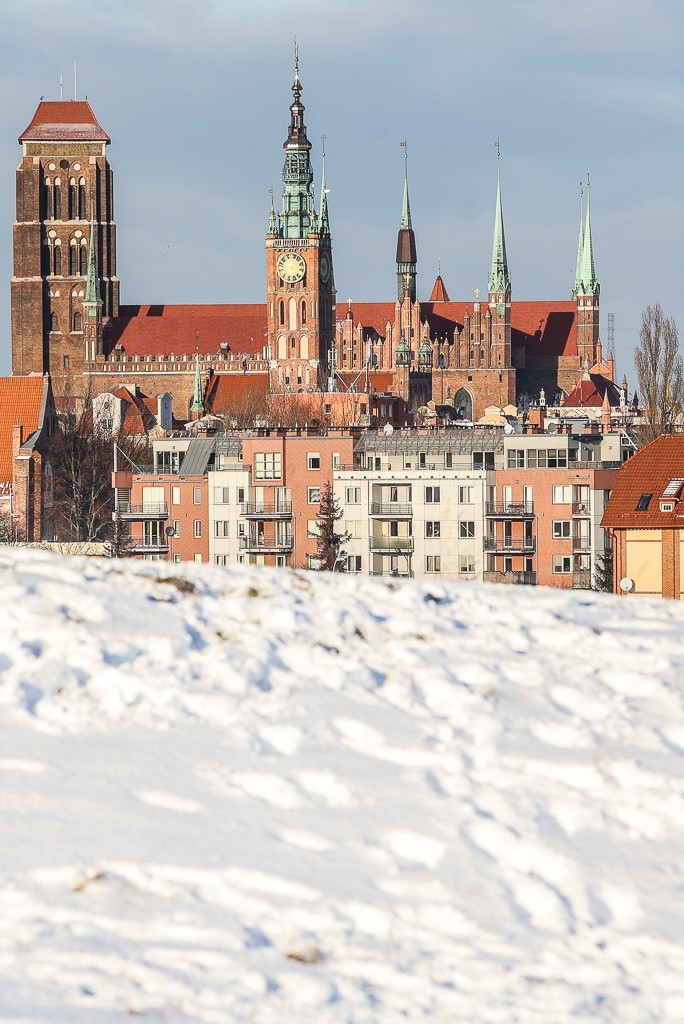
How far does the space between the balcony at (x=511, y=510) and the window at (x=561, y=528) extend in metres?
0.80

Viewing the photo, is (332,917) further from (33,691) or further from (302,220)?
(302,220)

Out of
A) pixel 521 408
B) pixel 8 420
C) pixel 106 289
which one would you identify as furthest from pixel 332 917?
pixel 106 289

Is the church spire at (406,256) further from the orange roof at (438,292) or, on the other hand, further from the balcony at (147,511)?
the balcony at (147,511)

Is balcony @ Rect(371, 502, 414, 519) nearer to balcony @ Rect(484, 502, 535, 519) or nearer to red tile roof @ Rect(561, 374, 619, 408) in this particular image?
balcony @ Rect(484, 502, 535, 519)

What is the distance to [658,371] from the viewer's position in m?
60.9

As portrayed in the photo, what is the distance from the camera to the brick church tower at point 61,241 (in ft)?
520

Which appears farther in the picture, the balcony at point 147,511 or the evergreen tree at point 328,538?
the balcony at point 147,511

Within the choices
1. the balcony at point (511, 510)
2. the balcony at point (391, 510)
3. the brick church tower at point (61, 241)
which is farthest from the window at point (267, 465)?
the brick church tower at point (61, 241)

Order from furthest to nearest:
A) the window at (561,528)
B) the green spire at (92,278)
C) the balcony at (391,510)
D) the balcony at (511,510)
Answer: the green spire at (92,278)
the balcony at (391,510)
the balcony at (511,510)
the window at (561,528)

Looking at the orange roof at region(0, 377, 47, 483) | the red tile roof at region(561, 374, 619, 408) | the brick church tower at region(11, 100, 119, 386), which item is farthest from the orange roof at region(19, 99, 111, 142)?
the orange roof at region(0, 377, 47, 483)

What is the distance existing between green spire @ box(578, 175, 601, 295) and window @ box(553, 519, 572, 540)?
114828 mm

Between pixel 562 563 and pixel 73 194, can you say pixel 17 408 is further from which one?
pixel 73 194

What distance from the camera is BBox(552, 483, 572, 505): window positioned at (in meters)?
55.6

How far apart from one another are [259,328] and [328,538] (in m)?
111
